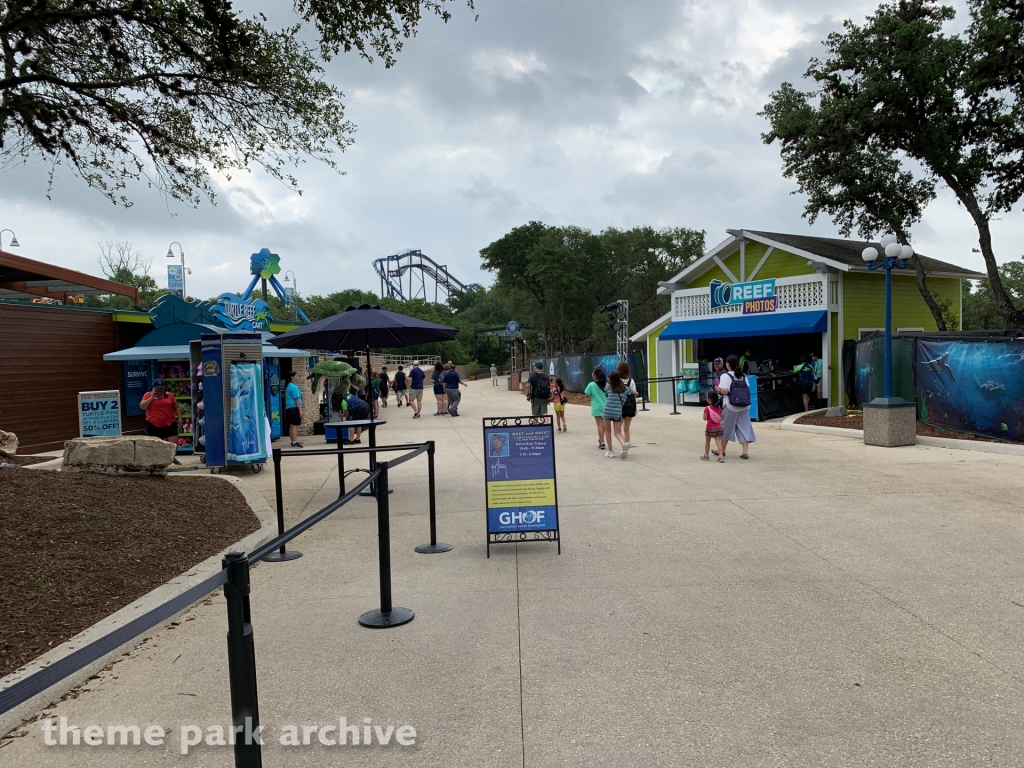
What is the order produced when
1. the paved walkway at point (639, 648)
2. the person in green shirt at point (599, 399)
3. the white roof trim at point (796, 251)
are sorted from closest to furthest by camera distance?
the paved walkway at point (639, 648) → the person in green shirt at point (599, 399) → the white roof trim at point (796, 251)

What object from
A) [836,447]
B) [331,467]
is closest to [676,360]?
[836,447]

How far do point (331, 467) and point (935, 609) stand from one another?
9.80m

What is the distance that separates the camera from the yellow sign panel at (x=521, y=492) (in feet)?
21.3

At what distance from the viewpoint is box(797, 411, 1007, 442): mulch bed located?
12.6m

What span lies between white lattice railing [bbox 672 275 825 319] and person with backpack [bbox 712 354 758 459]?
10.7 m

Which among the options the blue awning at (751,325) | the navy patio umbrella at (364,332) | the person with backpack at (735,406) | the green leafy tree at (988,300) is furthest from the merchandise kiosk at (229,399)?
the green leafy tree at (988,300)

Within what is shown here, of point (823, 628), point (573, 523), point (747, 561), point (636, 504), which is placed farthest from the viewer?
point (636, 504)

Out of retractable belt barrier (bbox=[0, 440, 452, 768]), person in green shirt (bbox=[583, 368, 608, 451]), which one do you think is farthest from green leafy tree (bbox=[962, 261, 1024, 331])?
retractable belt barrier (bbox=[0, 440, 452, 768])

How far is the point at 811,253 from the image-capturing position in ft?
69.3

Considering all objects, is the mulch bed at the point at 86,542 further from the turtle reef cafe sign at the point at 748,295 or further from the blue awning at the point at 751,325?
the turtle reef cafe sign at the point at 748,295

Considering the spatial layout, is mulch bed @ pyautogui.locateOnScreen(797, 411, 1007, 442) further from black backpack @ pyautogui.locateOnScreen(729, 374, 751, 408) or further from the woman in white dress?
black backpack @ pyautogui.locateOnScreen(729, 374, 751, 408)

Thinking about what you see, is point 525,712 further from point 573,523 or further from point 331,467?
point 331,467

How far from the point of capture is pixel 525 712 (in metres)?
3.53

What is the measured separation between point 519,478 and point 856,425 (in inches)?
477
